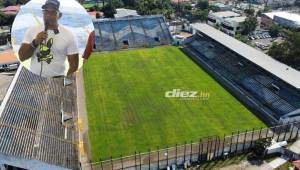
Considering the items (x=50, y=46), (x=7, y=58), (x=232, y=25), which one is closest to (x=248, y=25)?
(x=232, y=25)

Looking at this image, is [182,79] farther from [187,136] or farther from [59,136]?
[59,136]

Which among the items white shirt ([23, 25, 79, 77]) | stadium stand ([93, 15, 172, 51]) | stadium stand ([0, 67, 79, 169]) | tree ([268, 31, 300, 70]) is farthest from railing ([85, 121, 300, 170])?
stadium stand ([93, 15, 172, 51])

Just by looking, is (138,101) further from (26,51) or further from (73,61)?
(26,51)

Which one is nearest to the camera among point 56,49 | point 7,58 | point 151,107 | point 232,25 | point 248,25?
point 56,49

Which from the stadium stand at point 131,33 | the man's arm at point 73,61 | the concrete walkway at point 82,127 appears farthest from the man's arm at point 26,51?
the stadium stand at point 131,33

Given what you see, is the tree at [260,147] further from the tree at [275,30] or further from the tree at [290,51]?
the tree at [275,30]

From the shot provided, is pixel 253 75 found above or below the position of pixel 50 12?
below

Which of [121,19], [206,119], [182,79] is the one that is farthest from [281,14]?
[206,119]

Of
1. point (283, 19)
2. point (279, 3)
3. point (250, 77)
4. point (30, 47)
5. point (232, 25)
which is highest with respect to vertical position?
point (30, 47)

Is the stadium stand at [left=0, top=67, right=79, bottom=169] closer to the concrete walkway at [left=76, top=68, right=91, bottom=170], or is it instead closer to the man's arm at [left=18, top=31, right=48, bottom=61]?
the concrete walkway at [left=76, top=68, right=91, bottom=170]
